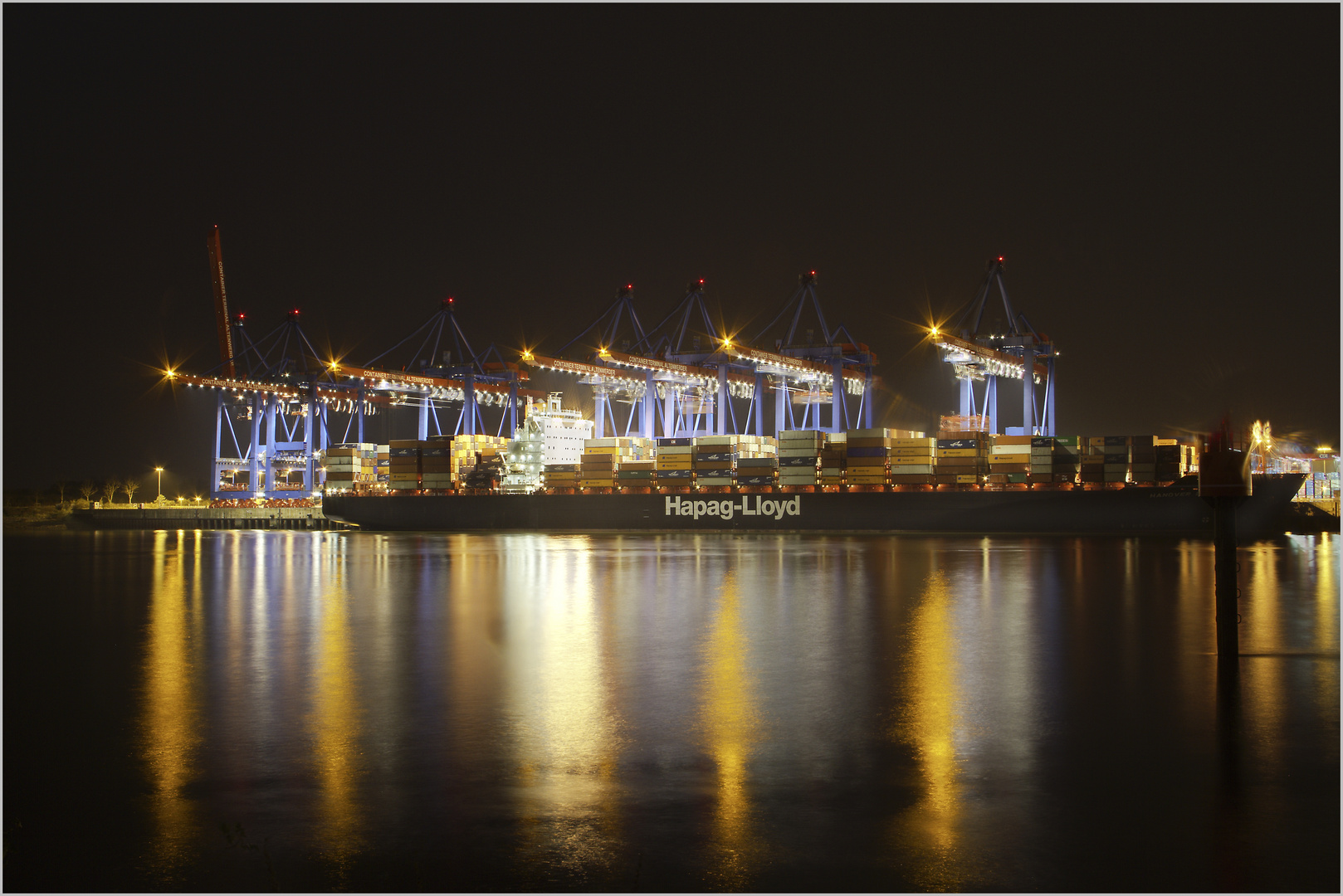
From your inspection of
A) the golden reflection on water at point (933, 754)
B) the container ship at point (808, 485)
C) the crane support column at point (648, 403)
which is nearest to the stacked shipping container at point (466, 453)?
the container ship at point (808, 485)

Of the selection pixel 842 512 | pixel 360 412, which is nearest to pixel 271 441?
pixel 360 412

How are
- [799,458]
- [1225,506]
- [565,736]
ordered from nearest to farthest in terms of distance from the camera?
[565,736] → [1225,506] → [799,458]

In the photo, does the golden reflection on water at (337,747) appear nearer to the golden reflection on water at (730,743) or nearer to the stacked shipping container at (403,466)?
the golden reflection on water at (730,743)

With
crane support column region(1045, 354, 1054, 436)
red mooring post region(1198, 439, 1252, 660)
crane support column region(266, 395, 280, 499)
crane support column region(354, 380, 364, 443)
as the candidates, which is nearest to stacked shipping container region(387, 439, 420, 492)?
crane support column region(354, 380, 364, 443)

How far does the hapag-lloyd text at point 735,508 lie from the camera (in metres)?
51.9

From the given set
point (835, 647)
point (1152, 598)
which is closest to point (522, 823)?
point (835, 647)

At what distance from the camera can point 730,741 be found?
7.63 meters

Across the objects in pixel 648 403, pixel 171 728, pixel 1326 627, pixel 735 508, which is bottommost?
pixel 735 508

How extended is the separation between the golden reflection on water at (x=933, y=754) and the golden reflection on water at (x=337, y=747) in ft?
9.99

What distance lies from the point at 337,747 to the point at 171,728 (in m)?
1.83

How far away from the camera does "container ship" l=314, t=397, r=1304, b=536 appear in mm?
46562

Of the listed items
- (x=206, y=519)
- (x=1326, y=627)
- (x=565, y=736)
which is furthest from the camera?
(x=206, y=519)

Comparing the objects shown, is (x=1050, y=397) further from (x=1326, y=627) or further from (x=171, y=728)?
(x=171, y=728)

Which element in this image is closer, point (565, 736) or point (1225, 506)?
point (565, 736)
